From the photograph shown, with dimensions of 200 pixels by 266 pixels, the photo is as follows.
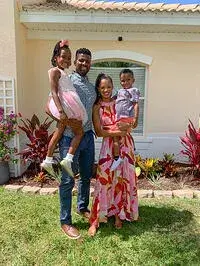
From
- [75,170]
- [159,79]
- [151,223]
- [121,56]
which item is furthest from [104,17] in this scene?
[151,223]

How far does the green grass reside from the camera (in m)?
3.59

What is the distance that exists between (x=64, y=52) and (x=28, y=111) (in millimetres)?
3622

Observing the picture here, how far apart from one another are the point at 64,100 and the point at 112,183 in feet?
4.13

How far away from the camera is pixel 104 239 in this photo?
3.97 metres

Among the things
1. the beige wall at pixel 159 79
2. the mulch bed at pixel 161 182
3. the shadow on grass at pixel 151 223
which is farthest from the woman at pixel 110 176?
the beige wall at pixel 159 79

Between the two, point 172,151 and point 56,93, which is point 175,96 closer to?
point 172,151

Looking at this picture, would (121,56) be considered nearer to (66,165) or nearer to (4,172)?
(4,172)

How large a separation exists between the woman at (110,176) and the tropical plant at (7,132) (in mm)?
2512

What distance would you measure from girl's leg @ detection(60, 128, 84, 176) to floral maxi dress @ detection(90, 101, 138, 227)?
1.29ft

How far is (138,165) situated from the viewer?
652 centimetres

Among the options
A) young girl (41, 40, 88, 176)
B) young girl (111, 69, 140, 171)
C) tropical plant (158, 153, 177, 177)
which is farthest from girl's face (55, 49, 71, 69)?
tropical plant (158, 153, 177, 177)

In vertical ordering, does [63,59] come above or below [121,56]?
below

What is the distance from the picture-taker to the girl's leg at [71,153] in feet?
12.1

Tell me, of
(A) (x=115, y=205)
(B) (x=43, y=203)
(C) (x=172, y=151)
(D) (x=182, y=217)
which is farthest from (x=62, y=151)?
(C) (x=172, y=151)
